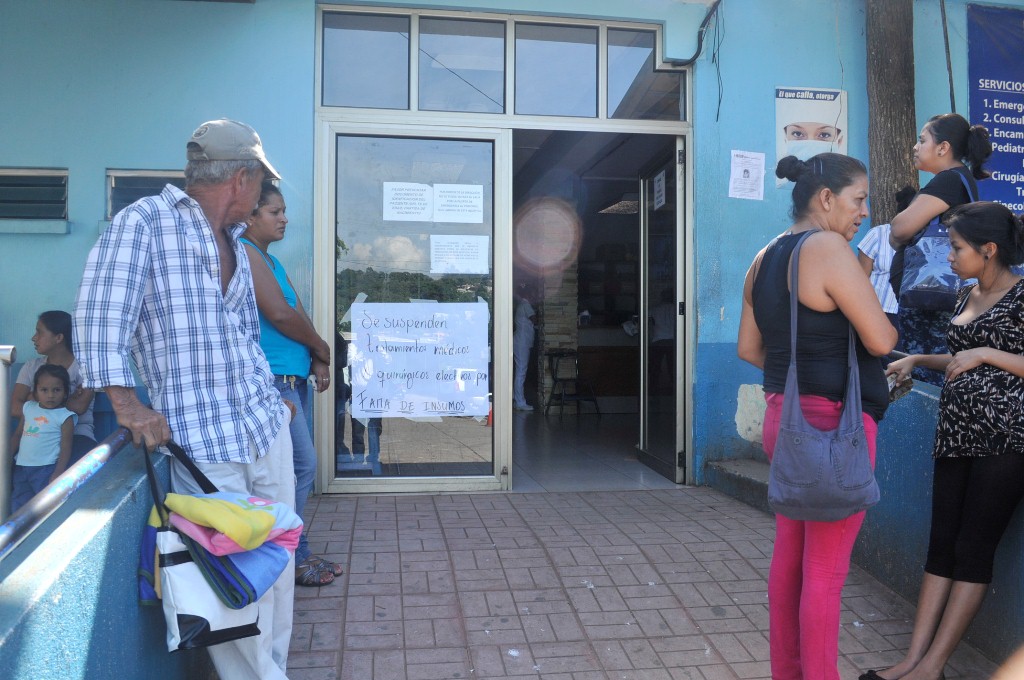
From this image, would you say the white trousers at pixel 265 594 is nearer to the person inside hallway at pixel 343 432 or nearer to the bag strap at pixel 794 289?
the bag strap at pixel 794 289

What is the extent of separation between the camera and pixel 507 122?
6035 millimetres

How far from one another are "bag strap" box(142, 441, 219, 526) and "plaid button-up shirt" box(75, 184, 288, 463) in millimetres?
47

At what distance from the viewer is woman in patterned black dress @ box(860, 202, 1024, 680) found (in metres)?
3.03

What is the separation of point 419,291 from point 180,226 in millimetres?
3504

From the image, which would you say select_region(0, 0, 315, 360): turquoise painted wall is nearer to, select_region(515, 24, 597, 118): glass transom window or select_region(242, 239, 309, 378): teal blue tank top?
select_region(515, 24, 597, 118): glass transom window

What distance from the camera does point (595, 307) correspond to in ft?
40.7

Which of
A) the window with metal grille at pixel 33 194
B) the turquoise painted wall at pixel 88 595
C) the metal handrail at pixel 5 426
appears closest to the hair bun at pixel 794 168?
the turquoise painted wall at pixel 88 595

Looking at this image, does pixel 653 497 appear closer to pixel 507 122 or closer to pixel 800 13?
pixel 507 122

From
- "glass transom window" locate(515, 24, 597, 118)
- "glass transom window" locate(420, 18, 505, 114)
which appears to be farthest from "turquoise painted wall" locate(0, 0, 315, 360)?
"glass transom window" locate(515, 24, 597, 118)

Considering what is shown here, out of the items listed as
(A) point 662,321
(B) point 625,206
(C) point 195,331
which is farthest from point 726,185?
(B) point 625,206

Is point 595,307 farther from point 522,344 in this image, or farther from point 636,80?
Answer: point 636,80

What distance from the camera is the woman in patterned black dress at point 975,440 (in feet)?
9.93

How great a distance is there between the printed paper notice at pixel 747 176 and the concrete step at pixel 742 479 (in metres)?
2.00

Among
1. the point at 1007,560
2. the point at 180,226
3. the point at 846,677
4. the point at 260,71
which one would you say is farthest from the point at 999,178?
the point at 180,226
